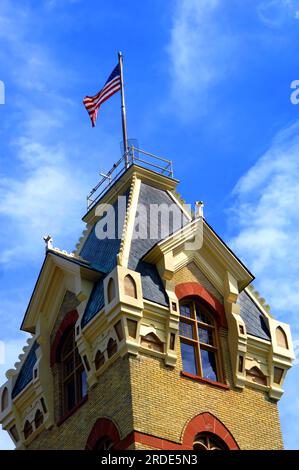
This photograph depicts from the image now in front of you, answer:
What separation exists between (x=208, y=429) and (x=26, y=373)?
791cm

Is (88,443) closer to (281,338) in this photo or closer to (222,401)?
(222,401)

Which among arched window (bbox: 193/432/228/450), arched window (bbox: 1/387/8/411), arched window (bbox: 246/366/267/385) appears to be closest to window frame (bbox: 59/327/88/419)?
arched window (bbox: 1/387/8/411)

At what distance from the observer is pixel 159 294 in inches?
1457

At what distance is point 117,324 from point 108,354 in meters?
1.00

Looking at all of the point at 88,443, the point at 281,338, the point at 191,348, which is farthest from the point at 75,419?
the point at 281,338

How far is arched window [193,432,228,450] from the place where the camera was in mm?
35062

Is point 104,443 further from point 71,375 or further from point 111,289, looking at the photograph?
point 111,289

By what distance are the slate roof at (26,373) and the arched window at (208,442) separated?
280 inches

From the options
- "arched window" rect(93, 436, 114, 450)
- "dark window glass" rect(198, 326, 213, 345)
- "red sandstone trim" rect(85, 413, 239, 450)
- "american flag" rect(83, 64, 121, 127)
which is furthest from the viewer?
"american flag" rect(83, 64, 121, 127)

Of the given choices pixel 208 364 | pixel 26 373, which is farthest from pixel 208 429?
pixel 26 373

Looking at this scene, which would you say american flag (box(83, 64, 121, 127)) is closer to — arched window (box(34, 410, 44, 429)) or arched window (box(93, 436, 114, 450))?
arched window (box(34, 410, 44, 429))

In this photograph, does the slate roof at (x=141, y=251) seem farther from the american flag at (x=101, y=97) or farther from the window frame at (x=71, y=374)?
the american flag at (x=101, y=97)

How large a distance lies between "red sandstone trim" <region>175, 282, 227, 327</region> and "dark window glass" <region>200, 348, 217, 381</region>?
1.21m
